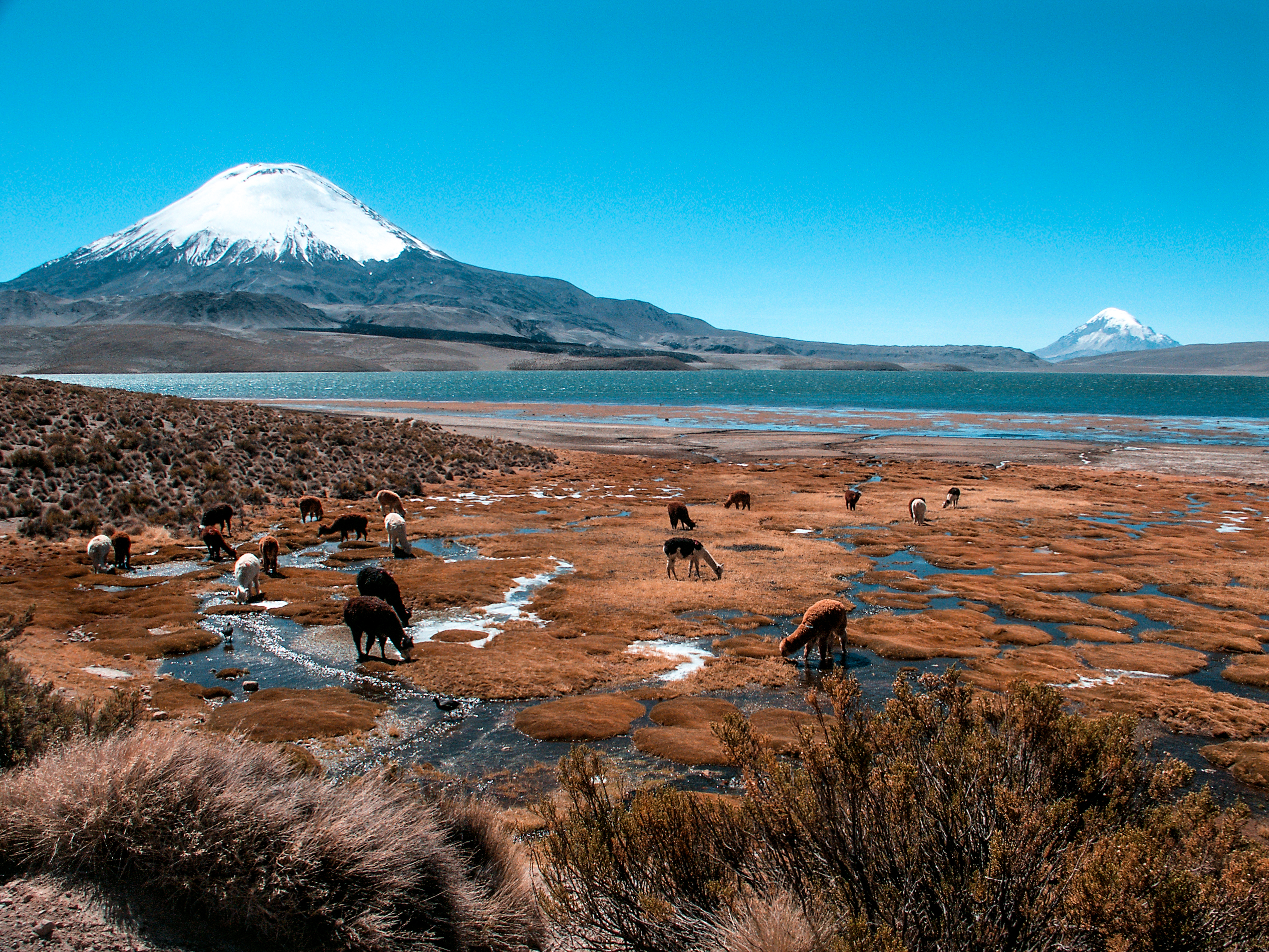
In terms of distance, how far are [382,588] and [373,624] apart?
1589mm

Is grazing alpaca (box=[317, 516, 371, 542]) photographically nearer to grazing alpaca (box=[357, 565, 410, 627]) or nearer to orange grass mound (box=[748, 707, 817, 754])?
grazing alpaca (box=[357, 565, 410, 627])

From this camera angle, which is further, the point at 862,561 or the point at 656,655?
the point at 862,561

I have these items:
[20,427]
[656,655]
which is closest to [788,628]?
[656,655]

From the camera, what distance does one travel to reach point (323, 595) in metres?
17.0

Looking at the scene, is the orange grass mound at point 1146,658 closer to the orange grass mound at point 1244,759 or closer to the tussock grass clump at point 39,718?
the orange grass mound at point 1244,759

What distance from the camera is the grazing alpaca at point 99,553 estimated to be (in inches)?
733

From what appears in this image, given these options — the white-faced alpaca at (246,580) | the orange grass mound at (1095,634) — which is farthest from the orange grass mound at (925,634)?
the white-faced alpaca at (246,580)

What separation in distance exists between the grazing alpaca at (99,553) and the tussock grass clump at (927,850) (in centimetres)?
1889

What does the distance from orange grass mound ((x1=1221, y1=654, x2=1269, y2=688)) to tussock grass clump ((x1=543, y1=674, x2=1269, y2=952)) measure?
10.4 meters

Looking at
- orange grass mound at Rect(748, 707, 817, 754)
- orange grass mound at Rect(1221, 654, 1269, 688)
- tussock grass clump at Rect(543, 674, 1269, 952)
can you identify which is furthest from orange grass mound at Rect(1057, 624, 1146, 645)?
tussock grass clump at Rect(543, 674, 1269, 952)

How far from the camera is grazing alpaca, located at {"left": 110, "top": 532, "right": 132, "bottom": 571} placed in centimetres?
1906

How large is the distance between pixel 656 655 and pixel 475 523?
14.5 metres

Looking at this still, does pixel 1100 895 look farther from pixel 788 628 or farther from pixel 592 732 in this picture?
pixel 788 628

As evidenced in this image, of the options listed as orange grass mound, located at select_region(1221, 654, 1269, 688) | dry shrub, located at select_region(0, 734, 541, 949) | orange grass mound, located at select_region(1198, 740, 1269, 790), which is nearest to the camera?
dry shrub, located at select_region(0, 734, 541, 949)
